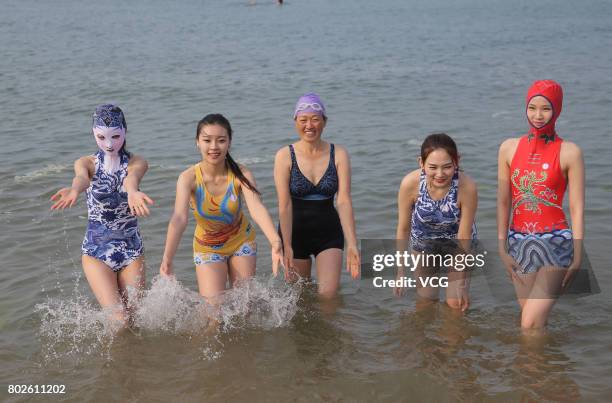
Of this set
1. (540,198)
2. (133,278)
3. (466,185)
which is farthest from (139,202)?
(540,198)

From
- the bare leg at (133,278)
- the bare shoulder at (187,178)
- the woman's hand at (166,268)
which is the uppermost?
the bare shoulder at (187,178)

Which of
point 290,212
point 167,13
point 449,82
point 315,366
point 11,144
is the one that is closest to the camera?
point 315,366

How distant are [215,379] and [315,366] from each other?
35.6 inches

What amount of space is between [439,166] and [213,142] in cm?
200

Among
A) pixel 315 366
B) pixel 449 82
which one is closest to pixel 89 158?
pixel 315 366

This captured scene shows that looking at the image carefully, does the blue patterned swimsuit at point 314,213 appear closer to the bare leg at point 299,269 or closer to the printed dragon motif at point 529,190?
the bare leg at point 299,269

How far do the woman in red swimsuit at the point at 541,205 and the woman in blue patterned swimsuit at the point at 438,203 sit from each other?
13.6 inches

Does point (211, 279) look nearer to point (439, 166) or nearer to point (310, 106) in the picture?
point (310, 106)

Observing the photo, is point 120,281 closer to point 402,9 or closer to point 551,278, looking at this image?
point 551,278

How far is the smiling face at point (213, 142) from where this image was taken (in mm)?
6496

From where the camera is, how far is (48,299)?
8000 millimetres

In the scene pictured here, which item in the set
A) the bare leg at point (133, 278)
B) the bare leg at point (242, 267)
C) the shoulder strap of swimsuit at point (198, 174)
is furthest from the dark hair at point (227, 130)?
the bare leg at point (133, 278)

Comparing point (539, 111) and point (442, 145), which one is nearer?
point (539, 111)

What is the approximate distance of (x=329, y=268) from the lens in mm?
7246
